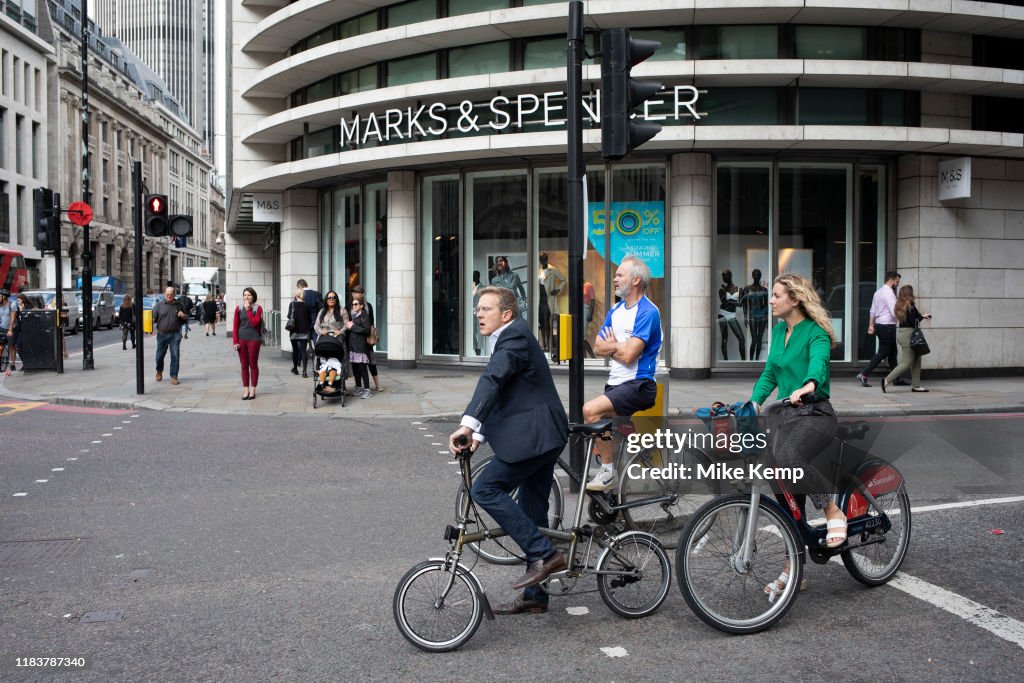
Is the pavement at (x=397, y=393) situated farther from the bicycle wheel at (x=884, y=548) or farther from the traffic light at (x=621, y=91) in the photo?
the bicycle wheel at (x=884, y=548)

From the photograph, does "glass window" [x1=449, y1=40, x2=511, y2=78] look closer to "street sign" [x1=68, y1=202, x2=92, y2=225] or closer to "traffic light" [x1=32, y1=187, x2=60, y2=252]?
"traffic light" [x1=32, y1=187, x2=60, y2=252]

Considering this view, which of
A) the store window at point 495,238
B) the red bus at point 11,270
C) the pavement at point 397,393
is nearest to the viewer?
the pavement at point 397,393

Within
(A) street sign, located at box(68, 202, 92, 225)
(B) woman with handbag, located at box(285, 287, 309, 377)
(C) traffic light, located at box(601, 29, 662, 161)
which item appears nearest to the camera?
(C) traffic light, located at box(601, 29, 662, 161)

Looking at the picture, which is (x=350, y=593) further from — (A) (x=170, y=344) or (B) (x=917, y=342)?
(A) (x=170, y=344)

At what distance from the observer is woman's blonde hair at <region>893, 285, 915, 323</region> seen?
47.6 ft

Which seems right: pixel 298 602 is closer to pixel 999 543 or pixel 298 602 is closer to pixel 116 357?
pixel 999 543

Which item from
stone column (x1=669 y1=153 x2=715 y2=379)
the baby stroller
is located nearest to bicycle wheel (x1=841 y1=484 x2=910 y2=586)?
the baby stroller

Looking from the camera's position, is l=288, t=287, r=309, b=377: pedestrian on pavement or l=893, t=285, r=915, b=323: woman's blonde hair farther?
l=288, t=287, r=309, b=377: pedestrian on pavement

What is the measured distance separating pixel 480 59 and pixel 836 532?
15353 mm

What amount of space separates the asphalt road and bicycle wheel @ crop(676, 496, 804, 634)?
0.12 m

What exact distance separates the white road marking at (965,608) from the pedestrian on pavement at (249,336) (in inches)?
439

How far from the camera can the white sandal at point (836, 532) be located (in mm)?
4859

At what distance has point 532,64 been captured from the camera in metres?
18.0

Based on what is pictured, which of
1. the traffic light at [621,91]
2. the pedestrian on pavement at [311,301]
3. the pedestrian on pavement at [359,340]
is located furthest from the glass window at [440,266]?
the traffic light at [621,91]
